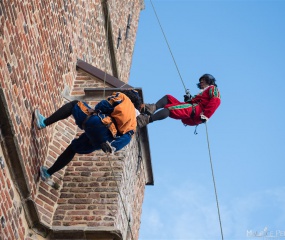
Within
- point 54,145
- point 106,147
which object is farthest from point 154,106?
point 106,147

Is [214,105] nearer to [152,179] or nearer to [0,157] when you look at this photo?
[152,179]

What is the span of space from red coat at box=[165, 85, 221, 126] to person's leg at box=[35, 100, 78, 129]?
6.96 feet

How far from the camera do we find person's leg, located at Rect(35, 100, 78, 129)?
7883 mm

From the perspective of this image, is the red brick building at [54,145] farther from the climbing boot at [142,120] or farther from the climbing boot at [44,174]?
the climbing boot at [142,120]

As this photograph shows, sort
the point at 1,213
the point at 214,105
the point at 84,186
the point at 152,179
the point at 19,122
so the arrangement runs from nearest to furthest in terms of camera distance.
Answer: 1. the point at 1,213
2. the point at 19,122
3. the point at 84,186
4. the point at 214,105
5. the point at 152,179

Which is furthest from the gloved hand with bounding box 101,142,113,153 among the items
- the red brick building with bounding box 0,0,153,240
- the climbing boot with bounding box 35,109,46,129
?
the climbing boot with bounding box 35,109,46,129

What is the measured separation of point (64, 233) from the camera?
7.73 metres

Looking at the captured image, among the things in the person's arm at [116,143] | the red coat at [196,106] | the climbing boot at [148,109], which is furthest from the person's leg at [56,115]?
the red coat at [196,106]

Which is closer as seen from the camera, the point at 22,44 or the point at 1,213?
the point at 1,213

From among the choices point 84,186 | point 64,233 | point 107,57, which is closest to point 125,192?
point 84,186

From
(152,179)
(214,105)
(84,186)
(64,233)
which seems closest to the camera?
(64,233)

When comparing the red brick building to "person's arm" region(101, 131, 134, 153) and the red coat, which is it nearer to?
"person's arm" region(101, 131, 134, 153)

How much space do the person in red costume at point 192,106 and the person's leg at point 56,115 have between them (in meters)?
1.64

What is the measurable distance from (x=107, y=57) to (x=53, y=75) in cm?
425
